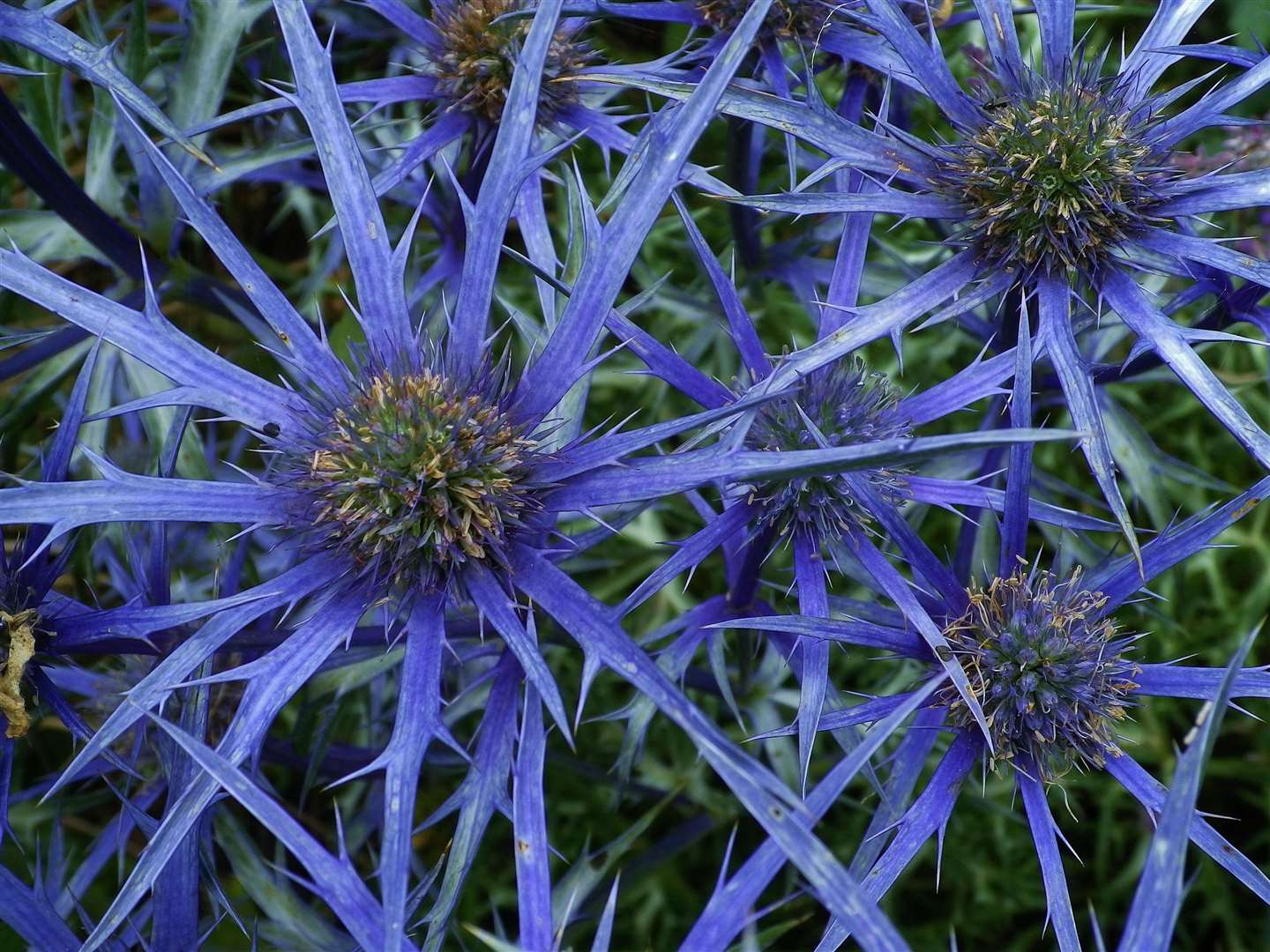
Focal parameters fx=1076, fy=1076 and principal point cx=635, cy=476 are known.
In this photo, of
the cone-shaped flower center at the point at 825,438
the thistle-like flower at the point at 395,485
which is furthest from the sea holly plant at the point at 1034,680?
the thistle-like flower at the point at 395,485

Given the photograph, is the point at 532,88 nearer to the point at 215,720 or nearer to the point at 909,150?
the point at 909,150

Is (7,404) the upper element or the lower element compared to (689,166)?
lower

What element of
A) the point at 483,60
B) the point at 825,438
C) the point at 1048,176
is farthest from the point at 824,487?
the point at 483,60

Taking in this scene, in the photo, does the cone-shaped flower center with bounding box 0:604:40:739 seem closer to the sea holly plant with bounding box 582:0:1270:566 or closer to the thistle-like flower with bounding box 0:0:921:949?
the thistle-like flower with bounding box 0:0:921:949

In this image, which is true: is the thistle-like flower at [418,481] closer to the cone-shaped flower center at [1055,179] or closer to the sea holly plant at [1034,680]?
the sea holly plant at [1034,680]

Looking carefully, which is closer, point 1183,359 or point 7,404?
point 1183,359

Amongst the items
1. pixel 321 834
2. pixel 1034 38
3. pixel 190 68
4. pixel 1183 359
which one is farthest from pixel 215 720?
pixel 1034 38

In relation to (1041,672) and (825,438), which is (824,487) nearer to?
(825,438)
